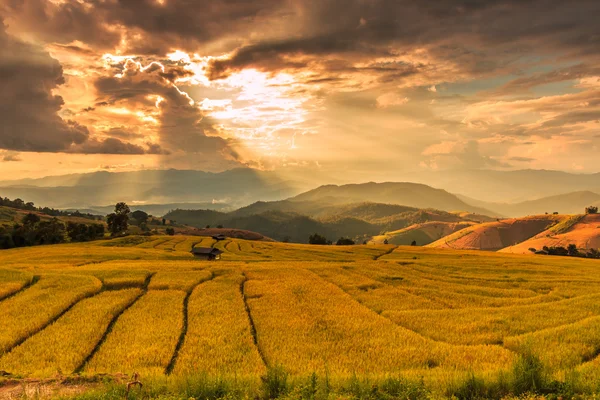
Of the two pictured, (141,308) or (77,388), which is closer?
(77,388)

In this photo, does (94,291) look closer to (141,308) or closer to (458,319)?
(141,308)

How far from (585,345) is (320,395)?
16.2 meters

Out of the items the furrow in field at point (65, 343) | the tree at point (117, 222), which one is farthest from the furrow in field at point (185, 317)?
the tree at point (117, 222)

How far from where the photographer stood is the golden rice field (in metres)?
16.5

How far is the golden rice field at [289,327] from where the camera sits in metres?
16.5

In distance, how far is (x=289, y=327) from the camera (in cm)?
2264

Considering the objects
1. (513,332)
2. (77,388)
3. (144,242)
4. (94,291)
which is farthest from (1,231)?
(513,332)

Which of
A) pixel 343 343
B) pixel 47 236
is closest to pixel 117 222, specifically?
pixel 47 236

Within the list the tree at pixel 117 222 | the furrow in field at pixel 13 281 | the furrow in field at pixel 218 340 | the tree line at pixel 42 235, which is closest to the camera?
the furrow in field at pixel 218 340

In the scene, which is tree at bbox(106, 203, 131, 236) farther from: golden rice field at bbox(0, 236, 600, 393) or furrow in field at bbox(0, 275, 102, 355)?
furrow in field at bbox(0, 275, 102, 355)

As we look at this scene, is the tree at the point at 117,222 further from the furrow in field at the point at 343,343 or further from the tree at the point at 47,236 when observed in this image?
the furrow in field at the point at 343,343

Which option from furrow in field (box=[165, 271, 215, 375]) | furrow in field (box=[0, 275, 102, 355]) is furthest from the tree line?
furrow in field (box=[165, 271, 215, 375])

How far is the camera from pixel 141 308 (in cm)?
2733

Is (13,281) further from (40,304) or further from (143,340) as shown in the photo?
(143,340)
